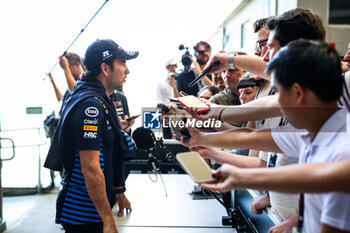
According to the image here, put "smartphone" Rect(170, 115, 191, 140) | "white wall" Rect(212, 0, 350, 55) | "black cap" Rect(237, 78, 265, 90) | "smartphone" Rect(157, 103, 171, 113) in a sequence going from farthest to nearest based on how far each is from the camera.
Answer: "white wall" Rect(212, 0, 350, 55) < "black cap" Rect(237, 78, 265, 90) < "smartphone" Rect(157, 103, 171, 113) < "smartphone" Rect(170, 115, 191, 140)

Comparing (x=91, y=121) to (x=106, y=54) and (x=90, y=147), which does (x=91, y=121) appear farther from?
(x=106, y=54)

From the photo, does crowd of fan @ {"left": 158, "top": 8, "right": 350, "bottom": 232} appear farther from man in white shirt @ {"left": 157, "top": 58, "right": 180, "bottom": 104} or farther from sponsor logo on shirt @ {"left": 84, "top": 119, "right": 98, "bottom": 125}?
man in white shirt @ {"left": 157, "top": 58, "right": 180, "bottom": 104}

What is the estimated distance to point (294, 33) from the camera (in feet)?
3.27

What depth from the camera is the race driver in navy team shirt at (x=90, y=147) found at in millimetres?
1301

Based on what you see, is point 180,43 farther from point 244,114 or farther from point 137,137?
point 244,114

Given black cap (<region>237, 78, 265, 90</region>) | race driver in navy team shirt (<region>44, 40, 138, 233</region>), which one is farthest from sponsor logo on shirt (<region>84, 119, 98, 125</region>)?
black cap (<region>237, 78, 265, 90</region>)

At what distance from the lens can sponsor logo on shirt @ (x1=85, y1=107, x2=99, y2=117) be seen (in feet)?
4.35

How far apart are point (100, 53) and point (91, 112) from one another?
353mm

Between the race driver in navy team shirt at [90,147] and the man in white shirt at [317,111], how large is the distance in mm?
763

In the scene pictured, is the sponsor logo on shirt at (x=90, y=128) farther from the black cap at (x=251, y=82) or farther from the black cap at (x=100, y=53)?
the black cap at (x=251, y=82)

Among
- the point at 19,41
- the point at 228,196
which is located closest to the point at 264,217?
the point at 228,196

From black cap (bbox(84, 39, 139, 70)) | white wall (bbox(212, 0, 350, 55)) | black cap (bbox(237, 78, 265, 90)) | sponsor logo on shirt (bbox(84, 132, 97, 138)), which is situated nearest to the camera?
sponsor logo on shirt (bbox(84, 132, 97, 138))

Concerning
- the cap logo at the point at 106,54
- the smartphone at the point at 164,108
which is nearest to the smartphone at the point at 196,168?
the smartphone at the point at 164,108

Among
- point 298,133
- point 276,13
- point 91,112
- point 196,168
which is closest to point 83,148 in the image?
point 91,112
